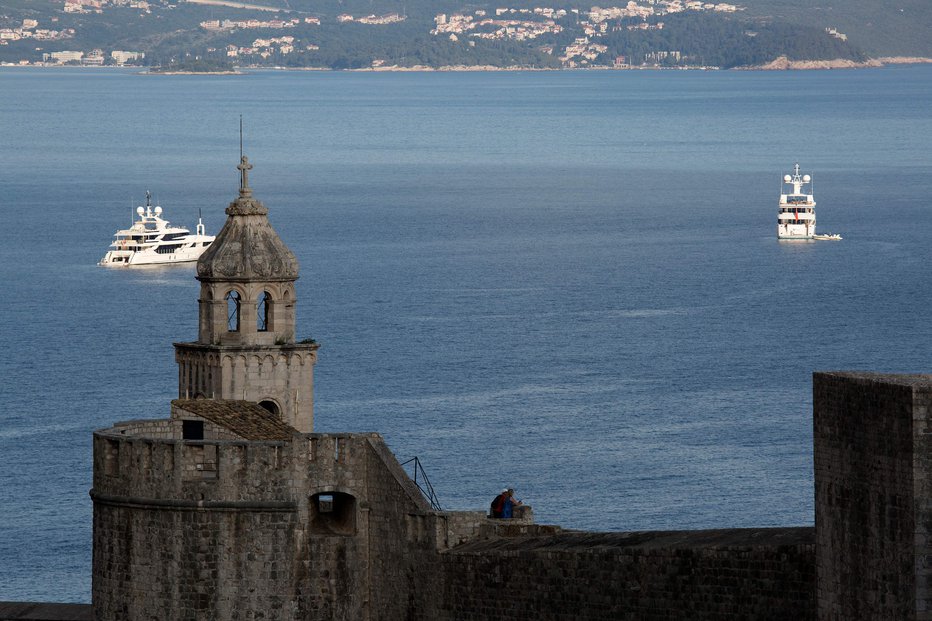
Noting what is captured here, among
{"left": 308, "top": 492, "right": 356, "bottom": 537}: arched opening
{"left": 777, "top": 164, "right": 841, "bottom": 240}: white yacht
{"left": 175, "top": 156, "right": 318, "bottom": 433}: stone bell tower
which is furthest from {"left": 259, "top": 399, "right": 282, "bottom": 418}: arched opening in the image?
{"left": 777, "top": 164, "right": 841, "bottom": 240}: white yacht

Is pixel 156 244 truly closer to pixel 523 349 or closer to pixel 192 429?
pixel 523 349

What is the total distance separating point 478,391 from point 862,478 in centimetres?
7879

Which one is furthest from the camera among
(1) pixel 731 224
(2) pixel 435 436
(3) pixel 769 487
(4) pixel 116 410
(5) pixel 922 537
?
(1) pixel 731 224

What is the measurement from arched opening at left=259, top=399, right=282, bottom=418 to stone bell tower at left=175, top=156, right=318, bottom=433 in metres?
0.02

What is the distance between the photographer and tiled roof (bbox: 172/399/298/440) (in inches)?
1478

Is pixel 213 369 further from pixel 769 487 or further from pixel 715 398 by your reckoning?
pixel 715 398

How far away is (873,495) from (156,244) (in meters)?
146

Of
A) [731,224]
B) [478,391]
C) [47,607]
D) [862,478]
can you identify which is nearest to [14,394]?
[478,391]

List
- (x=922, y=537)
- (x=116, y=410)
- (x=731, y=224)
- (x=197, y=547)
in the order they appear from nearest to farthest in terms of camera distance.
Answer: (x=922, y=537) < (x=197, y=547) < (x=116, y=410) < (x=731, y=224)

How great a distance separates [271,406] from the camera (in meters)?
42.6

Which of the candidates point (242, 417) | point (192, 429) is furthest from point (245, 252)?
point (192, 429)

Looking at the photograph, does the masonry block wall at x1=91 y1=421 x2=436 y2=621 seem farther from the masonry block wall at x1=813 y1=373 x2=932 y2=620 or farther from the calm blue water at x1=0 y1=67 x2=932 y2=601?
the calm blue water at x1=0 y1=67 x2=932 y2=601

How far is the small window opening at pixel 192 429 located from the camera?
3788 cm

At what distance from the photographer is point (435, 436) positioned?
3565 inches
